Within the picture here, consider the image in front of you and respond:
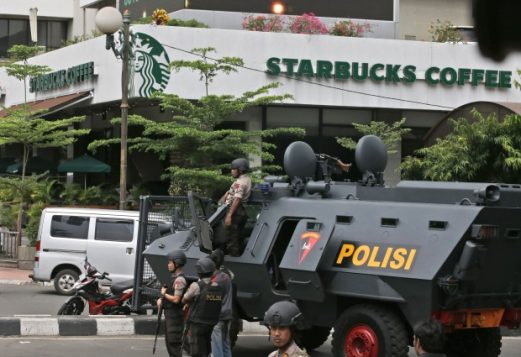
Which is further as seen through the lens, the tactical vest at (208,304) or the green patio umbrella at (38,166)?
the green patio umbrella at (38,166)

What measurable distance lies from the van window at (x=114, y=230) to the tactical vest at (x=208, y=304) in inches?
379

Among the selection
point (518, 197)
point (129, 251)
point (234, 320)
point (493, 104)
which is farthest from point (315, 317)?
point (493, 104)

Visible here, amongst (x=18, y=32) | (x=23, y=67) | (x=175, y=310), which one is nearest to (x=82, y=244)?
(x=175, y=310)

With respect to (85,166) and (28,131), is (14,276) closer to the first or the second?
(28,131)

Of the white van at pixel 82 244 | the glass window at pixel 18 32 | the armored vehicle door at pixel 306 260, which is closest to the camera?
the armored vehicle door at pixel 306 260

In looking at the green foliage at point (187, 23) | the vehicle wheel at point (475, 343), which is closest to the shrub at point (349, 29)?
the green foliage at point (187, 23)

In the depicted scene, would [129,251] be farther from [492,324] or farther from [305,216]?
[492,324]

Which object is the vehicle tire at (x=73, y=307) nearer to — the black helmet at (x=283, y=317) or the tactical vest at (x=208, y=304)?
the tactical vest at (x=208, y=304)

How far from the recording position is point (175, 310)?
10.2m

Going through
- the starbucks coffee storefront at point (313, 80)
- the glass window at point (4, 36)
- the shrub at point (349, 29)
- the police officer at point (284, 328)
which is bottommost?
the police officer at point (284, 328)

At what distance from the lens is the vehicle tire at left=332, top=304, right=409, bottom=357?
9109mm

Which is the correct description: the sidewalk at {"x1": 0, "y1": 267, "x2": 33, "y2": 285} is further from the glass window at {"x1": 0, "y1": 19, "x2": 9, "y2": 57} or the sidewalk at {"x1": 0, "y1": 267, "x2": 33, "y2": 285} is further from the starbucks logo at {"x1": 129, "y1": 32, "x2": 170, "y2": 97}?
the glass window at {"x1": 0, "y1": 19, "x2": 9, "y2": 57}

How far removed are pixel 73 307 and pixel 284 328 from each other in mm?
9903

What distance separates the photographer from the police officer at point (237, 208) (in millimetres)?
11094
